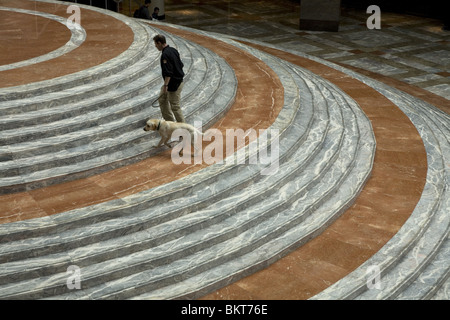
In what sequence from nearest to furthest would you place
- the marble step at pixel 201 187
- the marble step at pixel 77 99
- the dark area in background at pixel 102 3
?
the marble step at pixel 201 187 → the marble step at pixel 77 99 → the dark area in background at pixel 102 3

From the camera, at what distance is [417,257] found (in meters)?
7.34

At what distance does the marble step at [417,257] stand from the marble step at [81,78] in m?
4.39

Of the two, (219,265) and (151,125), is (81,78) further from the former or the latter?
(219,265)

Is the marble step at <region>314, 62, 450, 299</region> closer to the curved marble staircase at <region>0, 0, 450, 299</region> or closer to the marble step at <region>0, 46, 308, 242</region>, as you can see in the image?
the curved marble staircase at <region>0, 0, 450, 299</region>

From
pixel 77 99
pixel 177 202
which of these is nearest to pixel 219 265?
pixel 177 202

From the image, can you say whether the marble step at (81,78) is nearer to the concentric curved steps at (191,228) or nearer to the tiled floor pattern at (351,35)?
the concentric curved steps at (191,228)

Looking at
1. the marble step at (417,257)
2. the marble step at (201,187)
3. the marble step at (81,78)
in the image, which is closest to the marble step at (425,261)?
the marble step at (417,257)

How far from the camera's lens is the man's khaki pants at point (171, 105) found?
8.09 m

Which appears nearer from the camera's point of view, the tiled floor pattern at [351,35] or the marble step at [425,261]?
the marble step at [425,261]

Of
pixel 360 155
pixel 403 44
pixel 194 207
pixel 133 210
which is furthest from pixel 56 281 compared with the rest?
pixel 403 44

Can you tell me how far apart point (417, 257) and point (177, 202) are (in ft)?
9.10

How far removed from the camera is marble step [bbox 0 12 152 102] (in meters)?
8.22

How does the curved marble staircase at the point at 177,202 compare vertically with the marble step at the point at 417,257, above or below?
above

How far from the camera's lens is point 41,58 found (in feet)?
32.1
